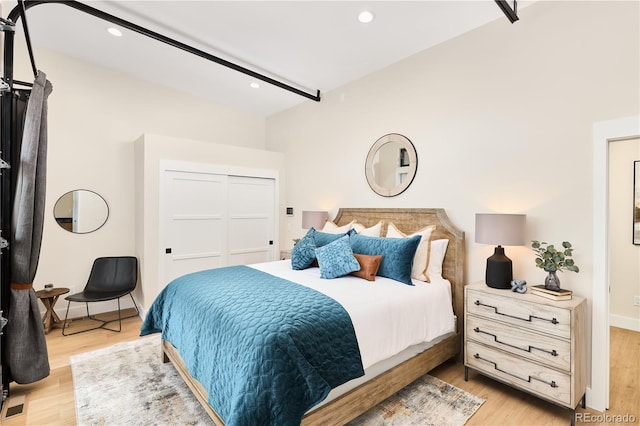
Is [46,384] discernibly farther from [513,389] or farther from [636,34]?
[636,34]

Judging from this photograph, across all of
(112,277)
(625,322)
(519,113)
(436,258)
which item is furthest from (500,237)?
(112,277)

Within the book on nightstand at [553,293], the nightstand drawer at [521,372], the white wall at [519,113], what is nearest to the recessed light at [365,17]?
the white wall at [519,113]

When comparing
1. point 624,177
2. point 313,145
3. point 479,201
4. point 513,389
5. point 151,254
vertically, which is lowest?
point 513,389

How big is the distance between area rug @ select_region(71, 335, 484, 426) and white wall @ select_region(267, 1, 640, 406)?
1117 millimetres

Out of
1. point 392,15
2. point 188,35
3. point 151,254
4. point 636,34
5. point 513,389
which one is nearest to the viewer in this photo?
point 636,34

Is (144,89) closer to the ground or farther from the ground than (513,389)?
farther from the ground

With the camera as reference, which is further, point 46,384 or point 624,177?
point 624,177

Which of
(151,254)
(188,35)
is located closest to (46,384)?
(151,254)

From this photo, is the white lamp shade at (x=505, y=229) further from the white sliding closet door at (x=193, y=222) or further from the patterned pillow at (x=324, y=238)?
the white sliding closet door at (x=193, y=222)

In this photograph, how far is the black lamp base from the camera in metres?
2.32

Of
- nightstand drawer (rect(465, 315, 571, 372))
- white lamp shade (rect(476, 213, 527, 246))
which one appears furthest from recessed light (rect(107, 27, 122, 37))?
nightstand drawer (rect(465, 315, 571, 372))

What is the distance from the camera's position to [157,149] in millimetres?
3770

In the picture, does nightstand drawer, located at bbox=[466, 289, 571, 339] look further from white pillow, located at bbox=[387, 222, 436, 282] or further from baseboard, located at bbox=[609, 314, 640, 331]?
baseboard, located at bbox=[609, 314, 640, 331]

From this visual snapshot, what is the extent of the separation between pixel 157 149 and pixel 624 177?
17.6 ft
